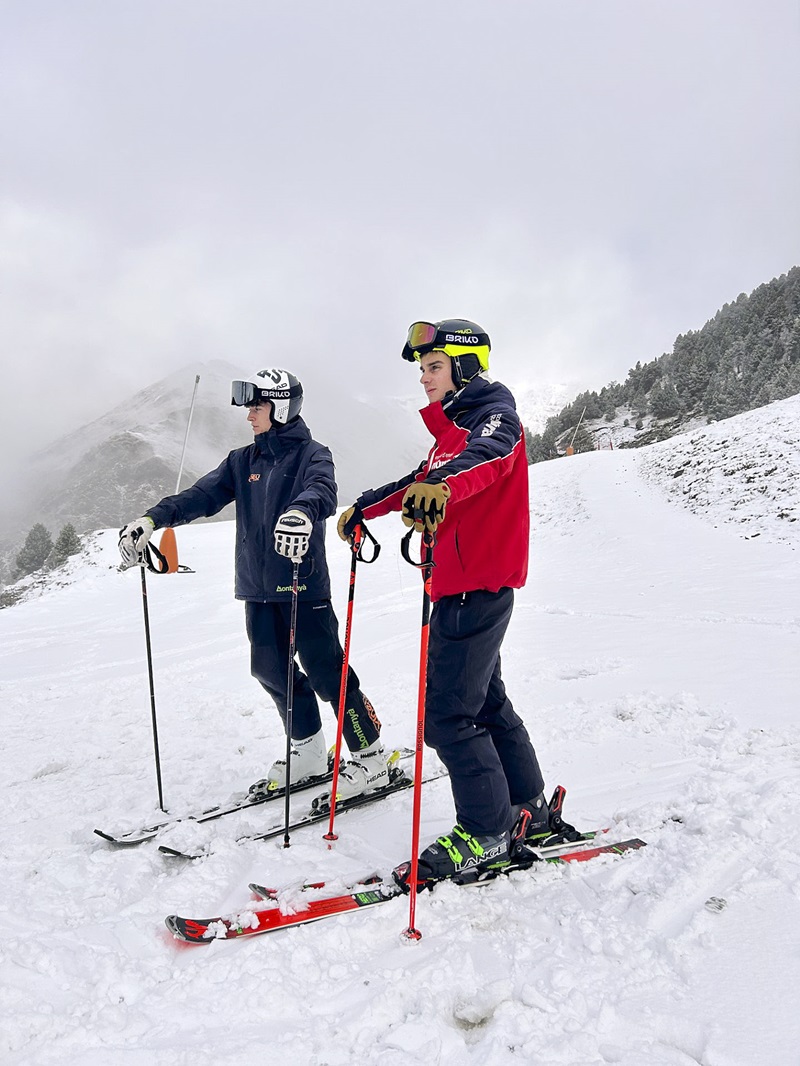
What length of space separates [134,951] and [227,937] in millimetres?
362

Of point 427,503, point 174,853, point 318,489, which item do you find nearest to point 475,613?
point 427,503

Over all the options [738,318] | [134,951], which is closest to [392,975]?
[134,951]

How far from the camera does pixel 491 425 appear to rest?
278 centimetres

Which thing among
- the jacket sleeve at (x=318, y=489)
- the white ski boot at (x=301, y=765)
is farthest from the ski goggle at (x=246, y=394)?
the white ski boot at (x=301, y=765)

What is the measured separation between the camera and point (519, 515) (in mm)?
2947

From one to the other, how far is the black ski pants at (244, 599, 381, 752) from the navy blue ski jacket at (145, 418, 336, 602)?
0.13 metres

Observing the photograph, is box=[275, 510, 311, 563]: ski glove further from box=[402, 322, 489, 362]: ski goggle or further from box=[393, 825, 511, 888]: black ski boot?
box=[393, 825, 511, 888]: black ski boot

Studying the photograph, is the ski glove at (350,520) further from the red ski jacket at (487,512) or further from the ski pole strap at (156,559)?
the ski pole strap at (156,559)

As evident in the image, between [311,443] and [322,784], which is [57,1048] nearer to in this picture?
[322,784]

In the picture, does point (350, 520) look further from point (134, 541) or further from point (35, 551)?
point (35, 551)

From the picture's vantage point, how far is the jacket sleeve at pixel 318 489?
356 cm

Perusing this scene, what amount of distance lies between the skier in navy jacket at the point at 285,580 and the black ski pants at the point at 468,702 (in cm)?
124

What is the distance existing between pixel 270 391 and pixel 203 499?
0.93 metres

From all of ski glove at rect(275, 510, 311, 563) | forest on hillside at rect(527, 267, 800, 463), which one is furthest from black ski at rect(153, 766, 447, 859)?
forest on hillside at rect(527, 267, 800, 463)
